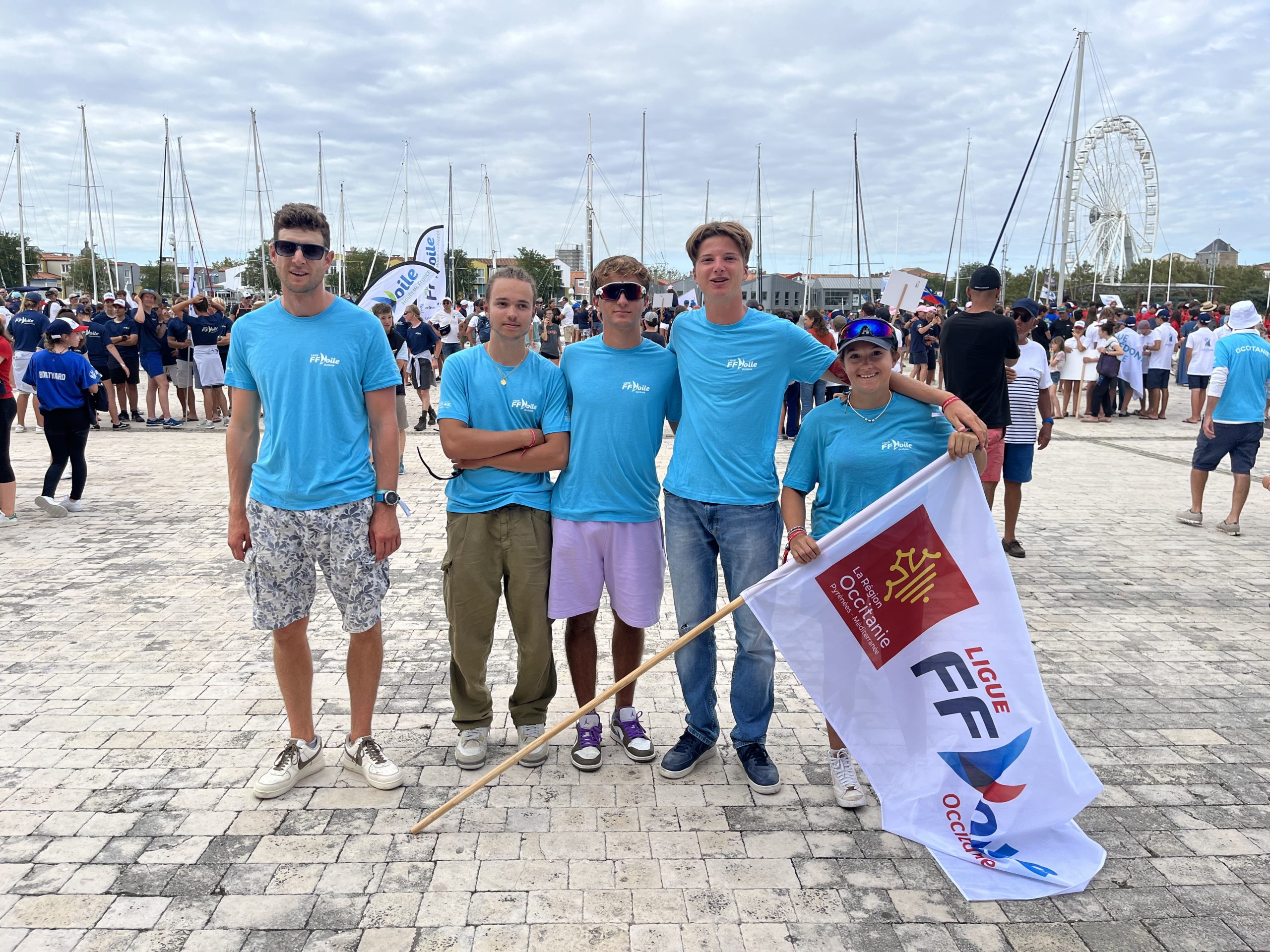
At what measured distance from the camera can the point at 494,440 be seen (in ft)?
11.0

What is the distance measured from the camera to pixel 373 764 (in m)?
3.44

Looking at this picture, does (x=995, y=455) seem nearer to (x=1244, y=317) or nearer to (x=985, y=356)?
(x=985, y=356)

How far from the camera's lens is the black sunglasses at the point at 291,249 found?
10.5 ft

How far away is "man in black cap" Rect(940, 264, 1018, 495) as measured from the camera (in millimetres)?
6020

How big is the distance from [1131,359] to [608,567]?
53.0 ft

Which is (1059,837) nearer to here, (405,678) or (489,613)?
(489,613)

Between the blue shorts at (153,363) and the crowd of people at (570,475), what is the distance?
12.1m

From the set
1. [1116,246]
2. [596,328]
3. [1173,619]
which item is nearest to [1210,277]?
[1116,246]

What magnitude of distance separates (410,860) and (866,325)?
2.63 m

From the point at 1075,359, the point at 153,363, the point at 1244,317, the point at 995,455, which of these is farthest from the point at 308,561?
the point at 1075,359

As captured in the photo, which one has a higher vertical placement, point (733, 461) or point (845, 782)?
point (733, 461)

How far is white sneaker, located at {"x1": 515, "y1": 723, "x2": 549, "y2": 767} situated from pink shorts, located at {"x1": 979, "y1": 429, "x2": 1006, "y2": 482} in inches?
152

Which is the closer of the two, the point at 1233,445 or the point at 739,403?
the point at 739,403

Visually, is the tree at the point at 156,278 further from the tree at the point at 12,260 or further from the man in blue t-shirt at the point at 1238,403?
the man in blue t-shirt at the point at 1238,403
